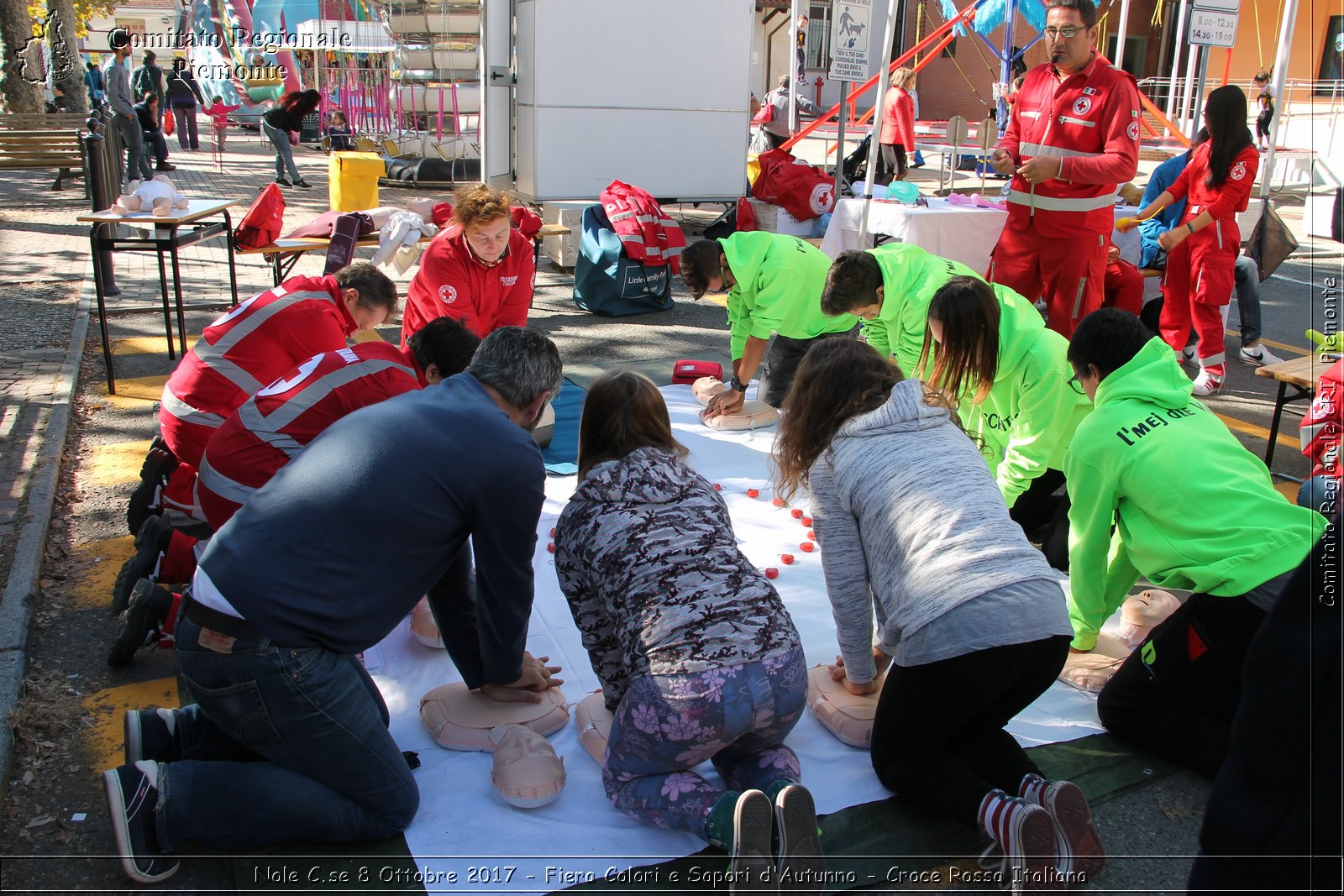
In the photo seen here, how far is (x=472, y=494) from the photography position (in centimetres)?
219

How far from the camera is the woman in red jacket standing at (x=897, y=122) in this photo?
11.5 meters

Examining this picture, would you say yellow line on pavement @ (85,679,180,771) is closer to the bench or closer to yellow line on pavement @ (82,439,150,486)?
yellow line on pavement @ (82,439,150,486)

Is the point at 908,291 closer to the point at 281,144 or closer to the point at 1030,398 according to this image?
the point at 1030,398

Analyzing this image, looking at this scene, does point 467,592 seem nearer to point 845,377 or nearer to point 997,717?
point 845,377

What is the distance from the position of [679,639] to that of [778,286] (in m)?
3.05

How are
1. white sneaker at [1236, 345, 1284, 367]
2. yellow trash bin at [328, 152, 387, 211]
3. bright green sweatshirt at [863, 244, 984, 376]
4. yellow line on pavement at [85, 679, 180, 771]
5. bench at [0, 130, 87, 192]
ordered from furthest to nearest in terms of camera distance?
bench at [0, 130, 87, 192]
yellow trash bin at [328, 152, 387, 211]
white sneaker at [1236, 345, 1284, 367]
bright green sweatshirt at [863, 244, 984, 376]
yellow line on pavement at [85, 679, 180, 771]

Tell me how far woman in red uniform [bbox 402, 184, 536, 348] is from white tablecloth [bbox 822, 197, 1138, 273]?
2421 millimetres

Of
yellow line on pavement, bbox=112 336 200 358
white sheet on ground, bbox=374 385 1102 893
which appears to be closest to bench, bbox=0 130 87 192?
yellow line on pavement, bbox=112 336 200 358

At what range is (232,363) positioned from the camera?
343 cm

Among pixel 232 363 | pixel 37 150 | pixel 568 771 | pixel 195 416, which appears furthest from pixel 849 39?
pixel 37 150

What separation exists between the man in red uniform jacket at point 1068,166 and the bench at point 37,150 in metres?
11.8

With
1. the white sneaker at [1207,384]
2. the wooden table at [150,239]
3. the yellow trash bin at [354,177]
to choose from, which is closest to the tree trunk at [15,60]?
the yellow trash bin at [354,177]

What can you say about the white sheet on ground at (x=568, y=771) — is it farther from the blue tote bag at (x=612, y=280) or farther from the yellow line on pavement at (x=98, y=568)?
the blue tote bag at (x=612, y=280)

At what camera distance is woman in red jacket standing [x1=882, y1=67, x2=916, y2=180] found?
1151cm
